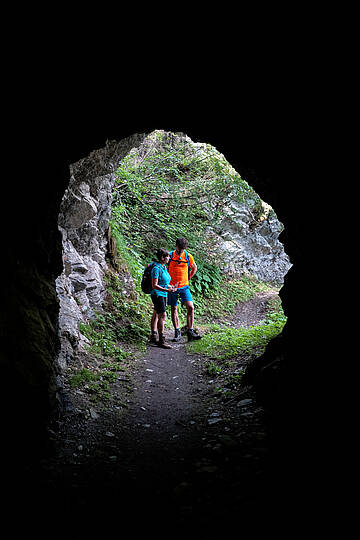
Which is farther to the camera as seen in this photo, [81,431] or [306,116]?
[81,431]

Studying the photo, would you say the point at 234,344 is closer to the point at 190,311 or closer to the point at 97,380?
the point at 190,311

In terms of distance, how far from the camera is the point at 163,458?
302 centimetres

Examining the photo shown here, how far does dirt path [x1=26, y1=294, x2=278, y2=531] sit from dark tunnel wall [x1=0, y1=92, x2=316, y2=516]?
1.05 feet

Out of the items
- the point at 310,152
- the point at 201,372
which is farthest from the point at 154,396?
the point at 310,152

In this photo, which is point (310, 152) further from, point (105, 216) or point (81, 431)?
point (105, 216)

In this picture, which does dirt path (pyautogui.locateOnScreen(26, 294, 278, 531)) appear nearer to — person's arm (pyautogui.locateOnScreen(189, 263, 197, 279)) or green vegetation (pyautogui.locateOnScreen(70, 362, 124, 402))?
green vegetation (pyautogui.locateOnScreen(70, 362, 124, 402))

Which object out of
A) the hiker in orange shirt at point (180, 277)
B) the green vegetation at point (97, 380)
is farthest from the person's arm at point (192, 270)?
the green vegetation at point (97, 380)

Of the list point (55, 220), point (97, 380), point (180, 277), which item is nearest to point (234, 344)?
point (180, 277)

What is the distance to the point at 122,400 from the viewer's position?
4.43 m

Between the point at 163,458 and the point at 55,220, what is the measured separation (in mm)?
3221

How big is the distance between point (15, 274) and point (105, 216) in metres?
5.85

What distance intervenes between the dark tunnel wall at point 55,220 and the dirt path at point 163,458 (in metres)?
0.32

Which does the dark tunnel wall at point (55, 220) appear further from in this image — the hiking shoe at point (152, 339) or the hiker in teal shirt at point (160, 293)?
the hiking shoe at point (152, 339)

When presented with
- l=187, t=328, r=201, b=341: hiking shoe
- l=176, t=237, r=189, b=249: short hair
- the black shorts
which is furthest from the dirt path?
l=176, t=237, r=189, b=249: short hair
